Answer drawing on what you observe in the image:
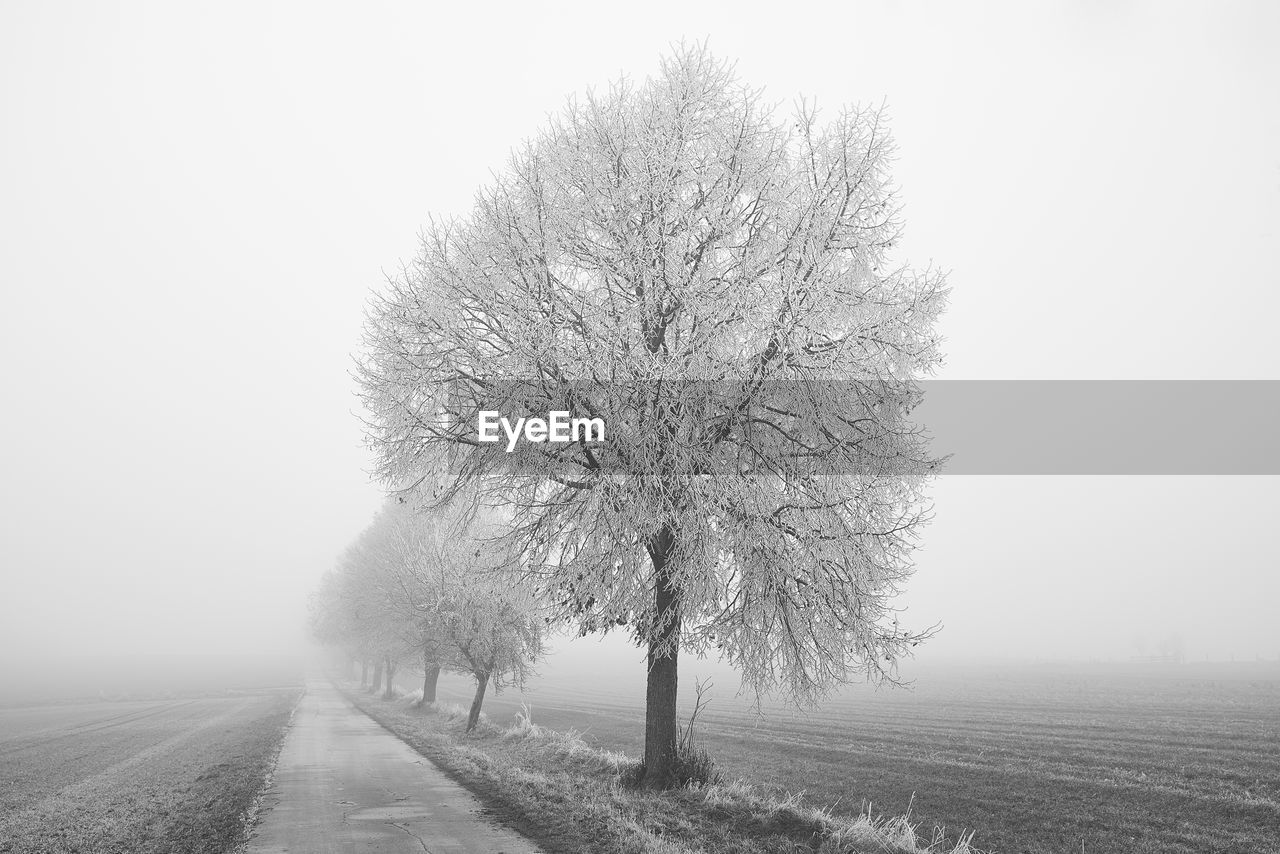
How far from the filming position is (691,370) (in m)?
9.31

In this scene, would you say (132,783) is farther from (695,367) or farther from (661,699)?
(695,367)

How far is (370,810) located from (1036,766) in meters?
18.9

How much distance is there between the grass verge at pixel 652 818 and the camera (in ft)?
29.5

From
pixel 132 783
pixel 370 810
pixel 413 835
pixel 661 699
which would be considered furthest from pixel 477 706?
pixel 413 835

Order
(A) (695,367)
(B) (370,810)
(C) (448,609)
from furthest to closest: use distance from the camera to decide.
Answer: (C) (448,609) → (B) (370,810) → (A) (695,367)

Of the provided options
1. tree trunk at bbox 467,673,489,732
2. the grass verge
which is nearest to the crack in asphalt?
the grass verge

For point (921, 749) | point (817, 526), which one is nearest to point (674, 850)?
point (817, 526)

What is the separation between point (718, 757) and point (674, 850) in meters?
16.3

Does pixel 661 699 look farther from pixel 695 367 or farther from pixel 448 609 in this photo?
pixel 448 609

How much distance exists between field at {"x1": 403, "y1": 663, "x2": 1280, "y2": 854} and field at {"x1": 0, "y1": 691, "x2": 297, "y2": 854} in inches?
368

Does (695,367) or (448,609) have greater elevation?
(695,367)

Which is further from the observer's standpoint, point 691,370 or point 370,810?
point 370,810

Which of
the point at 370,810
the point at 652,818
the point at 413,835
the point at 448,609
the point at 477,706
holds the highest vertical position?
the point at 448,609

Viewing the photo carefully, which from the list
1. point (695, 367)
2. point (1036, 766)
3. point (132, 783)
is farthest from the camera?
point (1036, 766)
